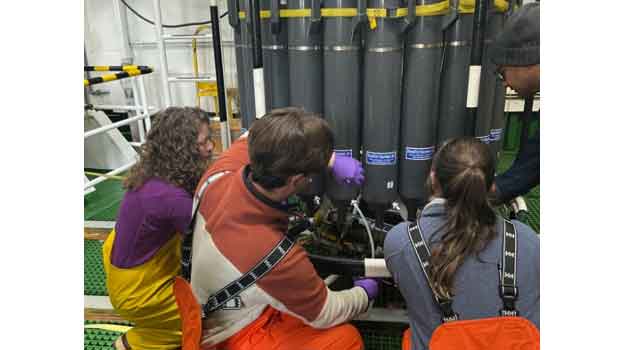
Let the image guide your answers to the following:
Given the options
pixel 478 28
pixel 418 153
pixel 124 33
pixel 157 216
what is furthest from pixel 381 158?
pixel 124 33

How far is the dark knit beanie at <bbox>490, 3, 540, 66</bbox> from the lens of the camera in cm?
104

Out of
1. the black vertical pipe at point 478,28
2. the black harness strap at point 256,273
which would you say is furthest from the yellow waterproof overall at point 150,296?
the black vertical pipe at point 478,28

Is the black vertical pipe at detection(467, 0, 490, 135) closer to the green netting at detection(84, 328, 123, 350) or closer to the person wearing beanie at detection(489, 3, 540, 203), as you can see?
the person wearing beanie at detection(489, 3, 540, 203)

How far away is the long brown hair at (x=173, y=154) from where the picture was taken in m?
1.27

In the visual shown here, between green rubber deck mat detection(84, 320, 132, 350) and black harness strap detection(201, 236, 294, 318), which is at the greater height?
black harness strap detection(201, 236, 294, 318)

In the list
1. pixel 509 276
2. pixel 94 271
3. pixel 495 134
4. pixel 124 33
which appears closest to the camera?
pixel 509 276

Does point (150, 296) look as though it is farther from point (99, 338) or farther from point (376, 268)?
point (376, 268)

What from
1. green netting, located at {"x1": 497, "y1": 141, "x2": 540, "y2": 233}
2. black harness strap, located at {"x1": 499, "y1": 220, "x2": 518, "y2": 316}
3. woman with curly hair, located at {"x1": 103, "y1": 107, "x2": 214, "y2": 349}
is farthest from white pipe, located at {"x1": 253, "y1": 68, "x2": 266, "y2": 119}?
green netting, located at {"x1": 497, "y1": 141, "x2": 540, "y2": 233}

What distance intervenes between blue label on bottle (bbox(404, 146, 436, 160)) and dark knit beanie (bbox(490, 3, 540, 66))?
415mm

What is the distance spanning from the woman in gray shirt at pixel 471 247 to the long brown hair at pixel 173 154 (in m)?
0.74

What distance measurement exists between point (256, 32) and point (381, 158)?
62 centimetres

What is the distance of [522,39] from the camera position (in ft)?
3.51

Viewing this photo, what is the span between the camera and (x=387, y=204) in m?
1.53

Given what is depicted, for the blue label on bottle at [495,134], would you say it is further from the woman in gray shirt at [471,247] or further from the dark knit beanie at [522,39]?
the woman in gray shirt at [471,247]
